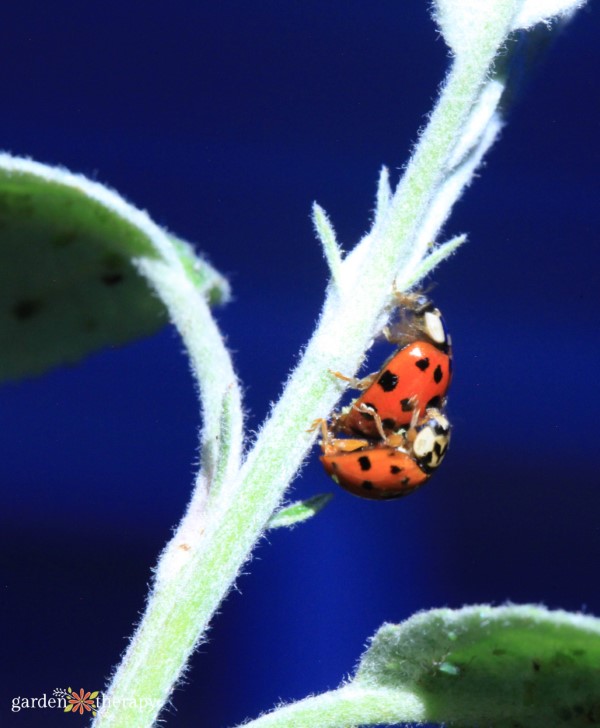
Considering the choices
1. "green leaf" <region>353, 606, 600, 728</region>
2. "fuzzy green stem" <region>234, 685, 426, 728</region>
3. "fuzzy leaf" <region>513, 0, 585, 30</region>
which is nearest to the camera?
"green leaf" <region>353, 606, 600, 728</region>

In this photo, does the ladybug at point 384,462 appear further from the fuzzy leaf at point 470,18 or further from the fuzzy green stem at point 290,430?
the fuzzy leaf at point 470,18

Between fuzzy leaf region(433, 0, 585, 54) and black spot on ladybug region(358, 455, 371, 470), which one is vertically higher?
fuzzy leaf region(433, 0, 585, 54)

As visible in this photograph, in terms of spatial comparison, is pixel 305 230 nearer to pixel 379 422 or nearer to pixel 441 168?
pixel 379 422

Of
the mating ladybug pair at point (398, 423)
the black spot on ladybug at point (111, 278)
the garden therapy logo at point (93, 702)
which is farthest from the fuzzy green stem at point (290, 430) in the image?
the black spot on ladybug at point (111, 278)

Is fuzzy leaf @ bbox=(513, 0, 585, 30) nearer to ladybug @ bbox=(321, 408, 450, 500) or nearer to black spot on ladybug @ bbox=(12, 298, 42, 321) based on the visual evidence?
ladybug @ bbox=(321, 408, 450, 500)

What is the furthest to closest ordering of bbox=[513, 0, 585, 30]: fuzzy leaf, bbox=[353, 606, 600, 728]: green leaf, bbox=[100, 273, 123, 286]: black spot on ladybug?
bbox=[100, 273, 123, 286]: black spot on ladybug < bbox=[513, 0, 585, 30]: fuzzy leaf < bbox=[353, 606, 600, 728]: green leaf

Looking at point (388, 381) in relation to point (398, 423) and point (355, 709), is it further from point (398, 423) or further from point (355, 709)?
point (355, 709)

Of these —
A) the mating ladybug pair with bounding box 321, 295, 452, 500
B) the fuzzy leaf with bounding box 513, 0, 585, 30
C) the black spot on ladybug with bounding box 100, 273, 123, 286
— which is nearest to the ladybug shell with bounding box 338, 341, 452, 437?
the mating ladybug pair with bounding box 321, 295, 452, 500

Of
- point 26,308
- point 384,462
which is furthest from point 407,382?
point 26,308
